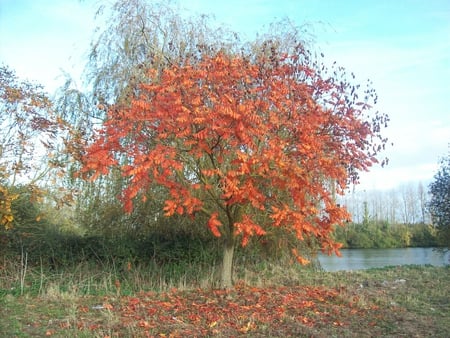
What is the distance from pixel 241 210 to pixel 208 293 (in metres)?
1.90

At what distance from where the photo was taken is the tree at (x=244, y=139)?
26.6 ft

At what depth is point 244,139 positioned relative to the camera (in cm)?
805

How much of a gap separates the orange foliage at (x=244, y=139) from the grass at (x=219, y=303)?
52.6 inches

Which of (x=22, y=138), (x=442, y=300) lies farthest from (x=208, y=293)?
(x=22, y=138)

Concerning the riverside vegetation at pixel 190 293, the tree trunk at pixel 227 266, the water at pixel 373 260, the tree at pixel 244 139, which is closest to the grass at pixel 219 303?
the riverside vegetation at pixel 190 293

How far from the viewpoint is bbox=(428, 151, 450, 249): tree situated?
15547mm

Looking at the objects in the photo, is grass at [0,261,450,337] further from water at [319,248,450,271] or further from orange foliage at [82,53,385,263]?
water at [319,248,450,271]

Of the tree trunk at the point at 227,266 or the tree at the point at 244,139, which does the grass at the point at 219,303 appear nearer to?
the tree trunk at the point at 227,266

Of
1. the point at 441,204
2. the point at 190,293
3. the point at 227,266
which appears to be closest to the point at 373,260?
the point at 441,204

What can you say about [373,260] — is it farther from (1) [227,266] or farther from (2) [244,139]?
(2) [244,139]

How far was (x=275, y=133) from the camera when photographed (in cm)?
936

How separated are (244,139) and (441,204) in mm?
10495

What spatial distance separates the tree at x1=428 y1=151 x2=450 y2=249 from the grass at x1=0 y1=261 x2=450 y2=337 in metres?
2.85

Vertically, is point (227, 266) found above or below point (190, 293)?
above
